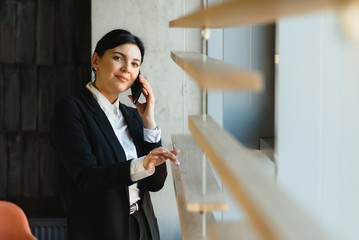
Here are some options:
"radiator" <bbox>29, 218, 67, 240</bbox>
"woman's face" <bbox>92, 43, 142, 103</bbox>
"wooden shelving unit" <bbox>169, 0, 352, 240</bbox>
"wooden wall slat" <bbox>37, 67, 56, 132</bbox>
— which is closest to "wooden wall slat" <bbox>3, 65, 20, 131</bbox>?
"wooden wall slat" <bbox>37, 67, 56, 132</bbox>

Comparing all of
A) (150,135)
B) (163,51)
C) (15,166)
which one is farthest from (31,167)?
(150,135)

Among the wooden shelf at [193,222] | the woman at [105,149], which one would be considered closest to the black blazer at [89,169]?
the woman at [105,149]

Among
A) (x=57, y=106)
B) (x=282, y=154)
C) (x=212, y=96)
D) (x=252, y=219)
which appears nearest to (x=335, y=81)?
(x=282, y=154)

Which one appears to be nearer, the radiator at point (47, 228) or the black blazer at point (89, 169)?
the black blazer at point (89, 169)

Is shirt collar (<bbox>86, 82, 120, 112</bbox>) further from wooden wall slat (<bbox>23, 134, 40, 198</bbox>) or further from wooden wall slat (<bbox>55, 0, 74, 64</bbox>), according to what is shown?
wooden wall slat (<bbox>23, 134, 40, 198</bbox>)

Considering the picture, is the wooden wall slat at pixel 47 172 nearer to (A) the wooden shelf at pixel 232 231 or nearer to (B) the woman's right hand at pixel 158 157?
(B) the woman's right hand at pixel 158 157

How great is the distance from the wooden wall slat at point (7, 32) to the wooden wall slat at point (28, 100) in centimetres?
14

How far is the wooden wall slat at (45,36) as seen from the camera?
185 inches

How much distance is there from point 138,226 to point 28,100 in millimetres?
2198

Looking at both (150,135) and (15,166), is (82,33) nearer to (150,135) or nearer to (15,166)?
(15,166)

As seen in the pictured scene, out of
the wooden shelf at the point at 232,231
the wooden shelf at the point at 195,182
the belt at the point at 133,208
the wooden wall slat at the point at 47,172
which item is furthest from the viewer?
the wooden wall slat at the point at 47,172

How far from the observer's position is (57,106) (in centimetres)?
274

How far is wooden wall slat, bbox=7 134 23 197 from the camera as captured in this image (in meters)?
4.78

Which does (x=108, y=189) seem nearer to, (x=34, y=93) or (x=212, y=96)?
(x=212, y=96)
